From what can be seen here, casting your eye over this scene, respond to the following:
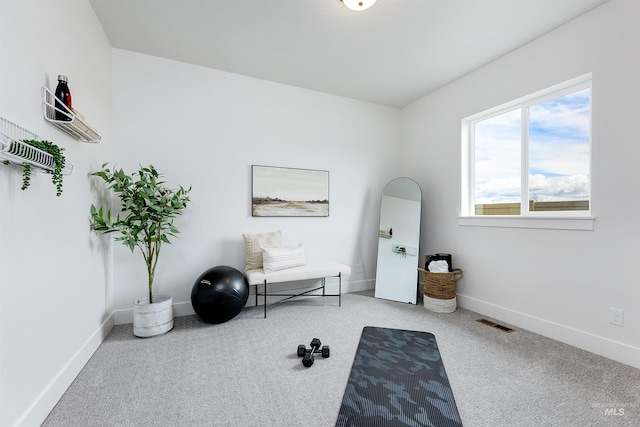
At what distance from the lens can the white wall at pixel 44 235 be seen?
131 cm

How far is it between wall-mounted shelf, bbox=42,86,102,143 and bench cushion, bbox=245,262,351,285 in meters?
1.88

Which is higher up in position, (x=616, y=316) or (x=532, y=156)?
(x=532, y=156)

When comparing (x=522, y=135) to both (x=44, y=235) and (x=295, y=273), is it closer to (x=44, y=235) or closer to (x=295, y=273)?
(x=295, y=273)

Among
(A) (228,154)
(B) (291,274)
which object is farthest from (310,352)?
(A) (228,154)

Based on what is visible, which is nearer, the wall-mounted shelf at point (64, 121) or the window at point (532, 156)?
the wall-mounted shelf at point (64, 121)

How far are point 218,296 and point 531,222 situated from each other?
3186 millimetres

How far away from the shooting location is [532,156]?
284 centimetres

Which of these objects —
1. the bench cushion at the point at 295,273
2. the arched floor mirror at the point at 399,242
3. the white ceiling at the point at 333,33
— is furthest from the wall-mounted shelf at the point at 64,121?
the arched floor mirror at the point at 399,242

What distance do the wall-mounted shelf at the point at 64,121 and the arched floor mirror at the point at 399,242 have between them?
3.41 metres

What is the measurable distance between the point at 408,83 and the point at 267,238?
→ 2734 millimetres

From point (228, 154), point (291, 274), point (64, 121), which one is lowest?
point (291, 274)

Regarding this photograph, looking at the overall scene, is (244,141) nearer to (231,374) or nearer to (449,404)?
(231,374)

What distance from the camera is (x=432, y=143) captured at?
3889 mm

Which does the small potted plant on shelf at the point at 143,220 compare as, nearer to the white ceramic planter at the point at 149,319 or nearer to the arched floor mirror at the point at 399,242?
the white ceramic planter at the point at 149,319
